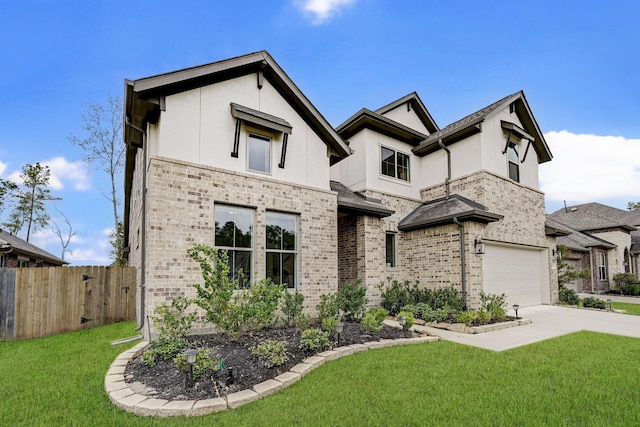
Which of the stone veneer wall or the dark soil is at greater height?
the stone veneer wall

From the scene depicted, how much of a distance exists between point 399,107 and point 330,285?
806 centimetres

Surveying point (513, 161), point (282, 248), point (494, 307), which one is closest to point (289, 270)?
point (282, 248)

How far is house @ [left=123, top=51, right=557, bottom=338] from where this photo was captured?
24.2ft

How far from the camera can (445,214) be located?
35.8 ft

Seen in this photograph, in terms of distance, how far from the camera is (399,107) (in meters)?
13.7

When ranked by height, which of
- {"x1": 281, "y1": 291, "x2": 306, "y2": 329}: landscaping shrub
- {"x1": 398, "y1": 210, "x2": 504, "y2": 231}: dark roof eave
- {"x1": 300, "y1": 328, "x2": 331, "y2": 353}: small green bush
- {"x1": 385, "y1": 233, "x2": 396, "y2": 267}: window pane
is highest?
{"x1": 398, "y1": 210, "x2": 504, "y2": 231}: dark roof eave

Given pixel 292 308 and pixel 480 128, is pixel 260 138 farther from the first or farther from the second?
pixel 480 128

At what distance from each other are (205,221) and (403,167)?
8.39m

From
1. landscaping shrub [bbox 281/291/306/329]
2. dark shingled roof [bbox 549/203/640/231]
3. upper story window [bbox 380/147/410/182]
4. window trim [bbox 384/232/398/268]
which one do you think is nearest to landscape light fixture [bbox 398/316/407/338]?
landscaping shrub [bbox 281/291/306/329]

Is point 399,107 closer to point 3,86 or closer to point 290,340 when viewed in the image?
point 290,340

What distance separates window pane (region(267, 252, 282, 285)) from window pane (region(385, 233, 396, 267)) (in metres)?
4.73

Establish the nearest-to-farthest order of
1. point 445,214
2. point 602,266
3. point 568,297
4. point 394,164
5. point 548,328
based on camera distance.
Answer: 1. point 548,328
2. point 445,214
3. point 394,164
4. point 568,297
5. point 602,266

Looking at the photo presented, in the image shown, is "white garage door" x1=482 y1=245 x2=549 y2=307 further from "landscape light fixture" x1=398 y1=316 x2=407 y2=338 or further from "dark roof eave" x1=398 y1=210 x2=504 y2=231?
"landscape light fixture" x1=398 y1=316 x2=407 y2=338

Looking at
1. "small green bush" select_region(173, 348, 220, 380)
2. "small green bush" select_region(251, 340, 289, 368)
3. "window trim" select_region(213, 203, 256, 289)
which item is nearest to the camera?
"small green bush" select_region(173, 348, 220, 380)
